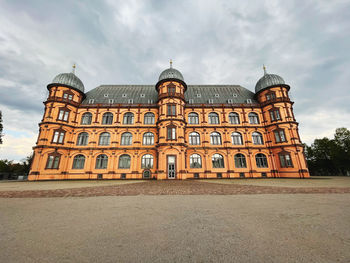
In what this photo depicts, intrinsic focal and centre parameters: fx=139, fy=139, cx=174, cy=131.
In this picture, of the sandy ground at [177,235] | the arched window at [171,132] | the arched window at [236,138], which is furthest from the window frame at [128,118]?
the sandy ground at [177,235]

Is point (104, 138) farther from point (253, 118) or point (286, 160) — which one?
point (286, 160)

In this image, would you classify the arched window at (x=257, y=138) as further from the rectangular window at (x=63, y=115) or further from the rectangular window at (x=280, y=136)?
the rectangular window at (x=63, y=115)

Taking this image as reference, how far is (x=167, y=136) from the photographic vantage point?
22.6 metres

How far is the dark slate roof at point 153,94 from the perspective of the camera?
2889cm

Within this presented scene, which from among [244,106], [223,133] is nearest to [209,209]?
[223,133]

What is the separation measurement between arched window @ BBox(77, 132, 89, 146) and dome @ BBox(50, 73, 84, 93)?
8.91 m

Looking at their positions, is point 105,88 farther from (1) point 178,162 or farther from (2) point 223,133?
(2) point 223,133

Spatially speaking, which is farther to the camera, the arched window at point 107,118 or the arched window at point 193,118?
the arched window at point 193,118

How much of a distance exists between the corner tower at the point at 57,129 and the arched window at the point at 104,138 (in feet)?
15.1

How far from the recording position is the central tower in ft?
70.1

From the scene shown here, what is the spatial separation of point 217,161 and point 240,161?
407cm

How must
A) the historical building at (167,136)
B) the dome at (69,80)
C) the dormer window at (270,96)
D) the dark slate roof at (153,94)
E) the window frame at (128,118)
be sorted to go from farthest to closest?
1. the dark slate roof at (153,94)
2. the window frame at (128,118)
3. the dormer window at (270,96)
4. the dome at (69,80)
5. the historical building at (167,136)

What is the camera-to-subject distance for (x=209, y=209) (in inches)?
226

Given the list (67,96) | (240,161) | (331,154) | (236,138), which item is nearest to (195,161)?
(240,161)
